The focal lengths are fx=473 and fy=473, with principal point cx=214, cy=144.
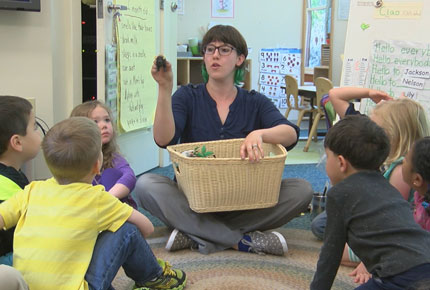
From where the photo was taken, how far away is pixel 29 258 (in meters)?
1.13

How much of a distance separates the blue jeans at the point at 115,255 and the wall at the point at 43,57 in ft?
4.65

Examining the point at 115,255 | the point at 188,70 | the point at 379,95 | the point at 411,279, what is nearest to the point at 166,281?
the point at 115,255

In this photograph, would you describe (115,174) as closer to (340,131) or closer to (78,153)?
(78,153)

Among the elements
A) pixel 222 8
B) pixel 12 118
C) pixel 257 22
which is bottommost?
pixel 12 118

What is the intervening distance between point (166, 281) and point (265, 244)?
54 cm

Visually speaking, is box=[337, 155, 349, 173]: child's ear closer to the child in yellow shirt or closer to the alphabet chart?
the child in yellow shirt

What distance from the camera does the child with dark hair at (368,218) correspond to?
1.17m

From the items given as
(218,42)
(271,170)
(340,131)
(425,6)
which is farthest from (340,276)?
(425,6)

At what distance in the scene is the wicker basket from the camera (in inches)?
68.7

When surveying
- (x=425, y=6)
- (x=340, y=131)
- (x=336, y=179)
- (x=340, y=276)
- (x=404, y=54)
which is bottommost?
(x=340, y=276)

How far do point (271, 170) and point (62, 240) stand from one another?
893 mm

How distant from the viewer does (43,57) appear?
2.56m

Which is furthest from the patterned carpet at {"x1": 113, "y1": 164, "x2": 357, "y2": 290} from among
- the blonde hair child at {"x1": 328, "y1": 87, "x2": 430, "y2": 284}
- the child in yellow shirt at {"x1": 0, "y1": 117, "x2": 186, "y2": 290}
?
the child in yellow shirt at {"x1": 0, "y1": 117, "x2": 186, "y2": 290}

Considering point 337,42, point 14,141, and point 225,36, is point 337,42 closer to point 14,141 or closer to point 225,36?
point 225,36
